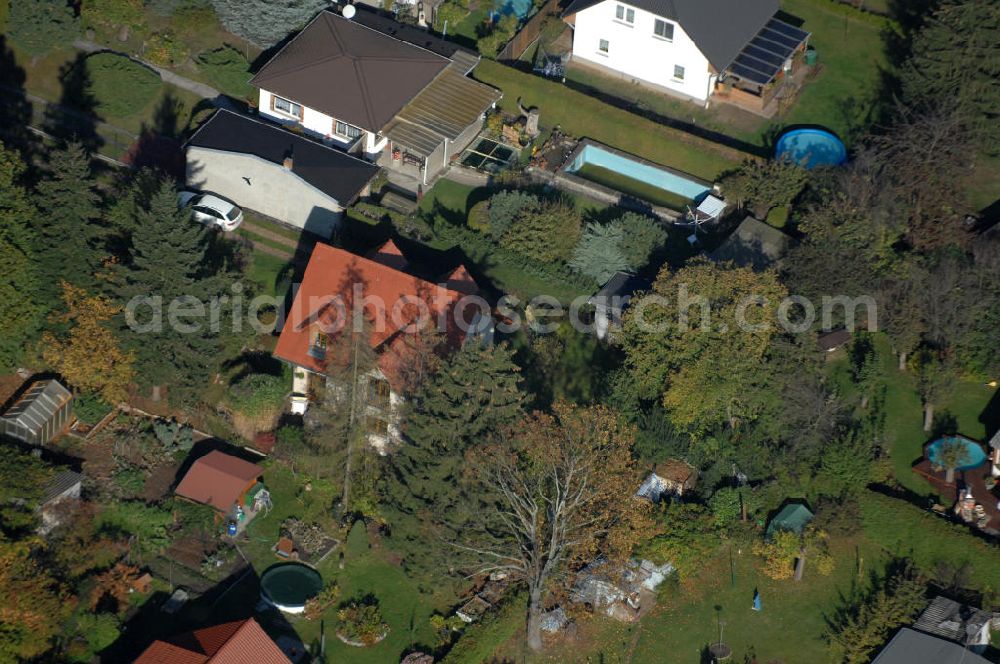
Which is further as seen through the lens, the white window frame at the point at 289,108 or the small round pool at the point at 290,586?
the white window frame at the point at 289,108

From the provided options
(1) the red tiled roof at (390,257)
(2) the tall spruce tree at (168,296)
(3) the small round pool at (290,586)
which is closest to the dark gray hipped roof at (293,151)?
(1) the red tiled roof at (390,257)

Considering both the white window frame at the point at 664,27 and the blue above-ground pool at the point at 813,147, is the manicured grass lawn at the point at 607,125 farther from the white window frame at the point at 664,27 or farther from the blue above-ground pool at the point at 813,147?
the white window frame at the point at 664,27

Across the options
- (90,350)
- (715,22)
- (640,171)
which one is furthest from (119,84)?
(715,22)

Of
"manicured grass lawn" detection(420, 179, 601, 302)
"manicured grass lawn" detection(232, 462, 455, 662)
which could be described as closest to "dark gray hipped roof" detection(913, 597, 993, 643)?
"manicured grass lawn" detection(232, 462, 455, 662)


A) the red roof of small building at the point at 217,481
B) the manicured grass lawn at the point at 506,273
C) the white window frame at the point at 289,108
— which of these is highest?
the white window frame at the point at 289,108

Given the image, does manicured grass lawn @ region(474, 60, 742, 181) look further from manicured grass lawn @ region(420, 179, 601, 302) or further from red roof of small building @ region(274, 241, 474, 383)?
red roof of small building @ region(274, 241, 474, 383)

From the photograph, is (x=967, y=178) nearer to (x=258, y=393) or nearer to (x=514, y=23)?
(x=514, y=23)

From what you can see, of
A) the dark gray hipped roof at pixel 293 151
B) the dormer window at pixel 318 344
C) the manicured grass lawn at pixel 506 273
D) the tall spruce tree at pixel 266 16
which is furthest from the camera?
the tall spruce tree at pixel 266 16

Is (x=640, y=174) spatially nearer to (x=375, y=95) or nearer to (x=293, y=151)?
(x=375, y=95)
